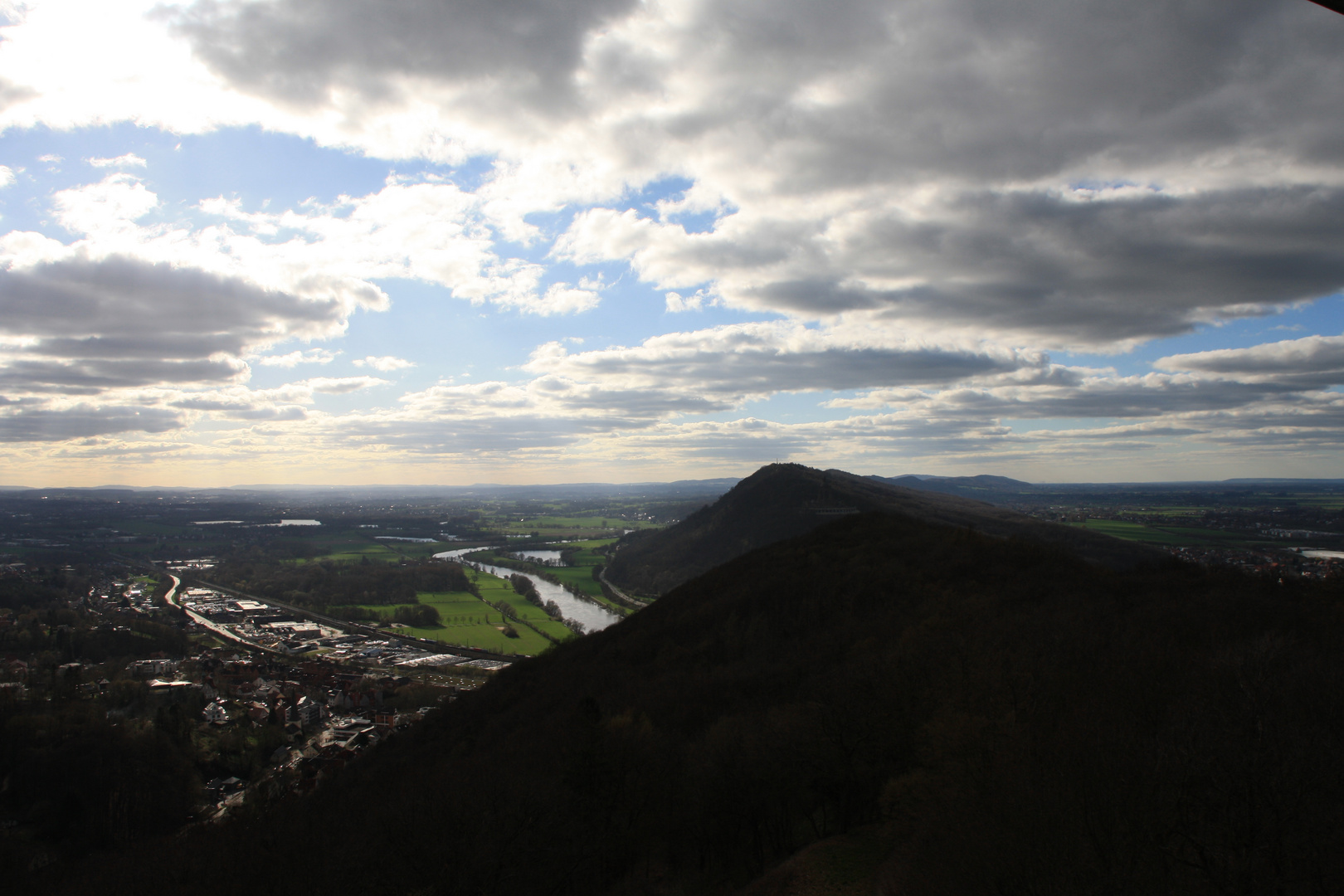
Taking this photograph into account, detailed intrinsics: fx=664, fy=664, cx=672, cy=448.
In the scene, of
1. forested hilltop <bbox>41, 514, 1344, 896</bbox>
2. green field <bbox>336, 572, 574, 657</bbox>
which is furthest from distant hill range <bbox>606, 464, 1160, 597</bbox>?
forested hilltop <bbox>41, 514, 1344, 896</bbox>

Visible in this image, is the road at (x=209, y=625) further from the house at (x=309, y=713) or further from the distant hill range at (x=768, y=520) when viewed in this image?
the distant hill range at (x=768, y=520)

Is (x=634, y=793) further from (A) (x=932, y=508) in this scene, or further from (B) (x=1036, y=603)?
(A) (x=932, y=508)

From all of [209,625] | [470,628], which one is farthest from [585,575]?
[209,625]

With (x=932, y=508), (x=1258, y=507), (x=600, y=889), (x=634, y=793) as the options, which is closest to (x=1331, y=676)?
(x=634, y=793)

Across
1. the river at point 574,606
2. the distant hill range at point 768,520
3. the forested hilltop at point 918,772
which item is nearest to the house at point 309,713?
the forested hilltop at point 918,772

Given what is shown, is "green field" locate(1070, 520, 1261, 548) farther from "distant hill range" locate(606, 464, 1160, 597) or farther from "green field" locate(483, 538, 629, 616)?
"green field" locate(483, 538, 629, 616)

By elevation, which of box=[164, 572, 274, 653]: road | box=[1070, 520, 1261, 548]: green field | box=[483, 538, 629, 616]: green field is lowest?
box=[164, 572, 274, 653]: road
